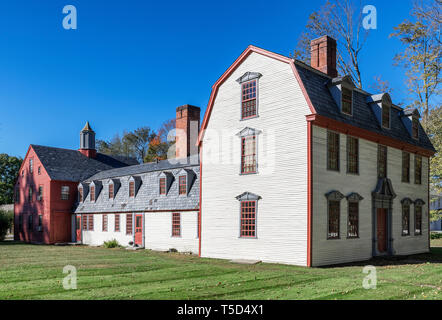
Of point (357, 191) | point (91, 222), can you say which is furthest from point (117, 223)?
point (357, 191)

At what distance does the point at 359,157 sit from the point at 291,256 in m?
6.17

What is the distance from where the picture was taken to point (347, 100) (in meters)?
20.2

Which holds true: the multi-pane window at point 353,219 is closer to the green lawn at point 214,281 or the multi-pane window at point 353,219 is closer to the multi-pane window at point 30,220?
the green lawn at point 214,281

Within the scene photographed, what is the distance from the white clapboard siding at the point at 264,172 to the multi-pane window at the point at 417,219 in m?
11.3

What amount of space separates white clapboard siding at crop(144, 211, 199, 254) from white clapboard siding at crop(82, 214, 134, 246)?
2.27 metres

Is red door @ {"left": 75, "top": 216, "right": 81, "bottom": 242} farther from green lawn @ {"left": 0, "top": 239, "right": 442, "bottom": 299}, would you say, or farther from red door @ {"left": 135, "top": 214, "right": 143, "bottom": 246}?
green lawn @ {"left": 0, "top": 239, "right": 442, "bottom": 299}

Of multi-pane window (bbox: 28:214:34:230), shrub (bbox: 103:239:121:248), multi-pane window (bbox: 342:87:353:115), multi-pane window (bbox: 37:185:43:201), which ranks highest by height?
multi-pane window (bbox: 342:87:353:115)

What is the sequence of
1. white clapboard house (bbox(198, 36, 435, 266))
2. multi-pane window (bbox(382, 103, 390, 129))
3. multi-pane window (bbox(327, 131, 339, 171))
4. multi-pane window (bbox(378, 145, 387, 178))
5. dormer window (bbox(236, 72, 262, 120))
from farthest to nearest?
multi-pane window (bbox(382, 103, 390, 129))
multi-pane window (bbox(378, 145, 387, 178))
dormer window (bbox(236, 72, 262, 120))
multi-pane window (bbox(327, 131, 339, 171))
white clapboard house (bbox(198, 36, 435, 266))

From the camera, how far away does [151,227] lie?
91.1 feet

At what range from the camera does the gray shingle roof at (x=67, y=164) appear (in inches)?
1446

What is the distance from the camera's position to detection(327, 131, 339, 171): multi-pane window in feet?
61.2

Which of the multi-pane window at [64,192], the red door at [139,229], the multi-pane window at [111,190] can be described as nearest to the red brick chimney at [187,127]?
the red door at [139,229]

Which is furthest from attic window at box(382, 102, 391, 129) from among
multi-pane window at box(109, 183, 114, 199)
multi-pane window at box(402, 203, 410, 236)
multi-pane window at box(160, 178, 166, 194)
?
multi-pane window at box(109, 183, 114, 199)
